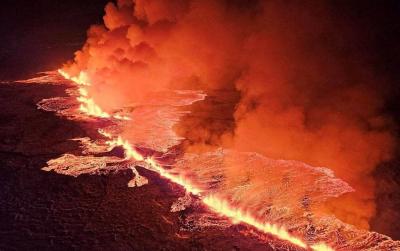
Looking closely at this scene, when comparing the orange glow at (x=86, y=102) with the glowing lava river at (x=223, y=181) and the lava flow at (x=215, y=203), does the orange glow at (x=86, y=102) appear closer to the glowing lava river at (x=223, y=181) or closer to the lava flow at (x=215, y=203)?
the glowing lava river at (x=223, y=181)

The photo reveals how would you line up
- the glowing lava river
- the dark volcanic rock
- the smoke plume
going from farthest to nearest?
the smoke plume → the glowing lava river → the dark volcanic rock

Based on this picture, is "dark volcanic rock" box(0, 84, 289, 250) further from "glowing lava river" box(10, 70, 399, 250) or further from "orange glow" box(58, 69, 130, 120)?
"orange glow" box(58, 69, 130, 120)

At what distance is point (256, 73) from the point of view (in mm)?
13531

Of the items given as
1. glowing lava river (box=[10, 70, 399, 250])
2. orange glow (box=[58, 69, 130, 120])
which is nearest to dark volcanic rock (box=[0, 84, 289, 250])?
glowing lava river (box=[10, 70, 399, 250])

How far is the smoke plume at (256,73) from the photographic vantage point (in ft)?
29.1

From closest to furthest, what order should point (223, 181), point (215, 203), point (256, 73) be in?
point (215, 203) < point (223, 181) < point (256, 73)

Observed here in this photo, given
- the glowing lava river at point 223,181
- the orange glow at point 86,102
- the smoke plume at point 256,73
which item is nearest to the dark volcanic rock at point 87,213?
the glowing lava river at point 223,181

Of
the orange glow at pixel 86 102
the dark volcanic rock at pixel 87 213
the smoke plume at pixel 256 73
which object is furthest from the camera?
the orange glow at pixel 86 102

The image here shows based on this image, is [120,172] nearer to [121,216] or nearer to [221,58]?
[121,216]

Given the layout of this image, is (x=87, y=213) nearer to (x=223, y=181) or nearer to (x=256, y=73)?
(x=223, y=181)

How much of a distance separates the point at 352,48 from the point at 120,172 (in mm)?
10478

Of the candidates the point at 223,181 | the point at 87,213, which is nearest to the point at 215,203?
the point at 223,181

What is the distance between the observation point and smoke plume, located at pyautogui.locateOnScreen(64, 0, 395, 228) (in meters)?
8.88

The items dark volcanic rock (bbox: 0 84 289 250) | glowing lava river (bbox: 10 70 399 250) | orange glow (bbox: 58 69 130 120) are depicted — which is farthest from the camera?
orange glow (bbox: 58 69 130 120)
